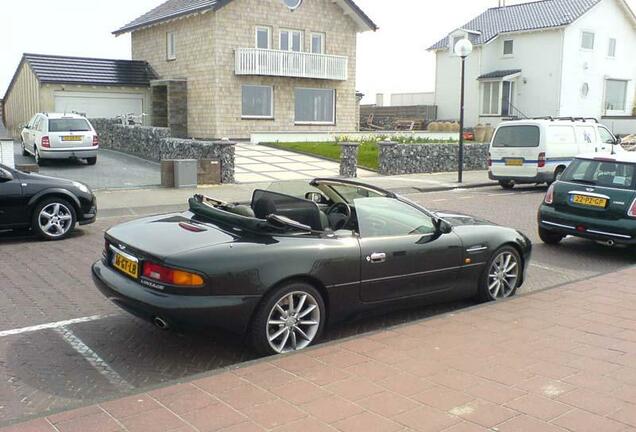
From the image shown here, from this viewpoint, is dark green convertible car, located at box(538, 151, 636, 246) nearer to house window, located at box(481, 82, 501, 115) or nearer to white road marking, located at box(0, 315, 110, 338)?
white road marking, located at box(0, 315, 110, 338)

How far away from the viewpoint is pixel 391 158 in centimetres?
2091

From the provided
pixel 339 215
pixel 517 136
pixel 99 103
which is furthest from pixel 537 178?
pixel 99 103

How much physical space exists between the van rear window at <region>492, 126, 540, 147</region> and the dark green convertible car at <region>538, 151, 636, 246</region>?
7.99 m

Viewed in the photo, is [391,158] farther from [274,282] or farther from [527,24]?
[527,24]

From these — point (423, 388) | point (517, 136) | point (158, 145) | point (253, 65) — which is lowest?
point (423, 388)

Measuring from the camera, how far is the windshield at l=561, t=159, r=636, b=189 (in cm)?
918

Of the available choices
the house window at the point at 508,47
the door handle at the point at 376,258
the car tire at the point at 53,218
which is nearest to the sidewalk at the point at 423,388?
the door handle at the point at 376,258

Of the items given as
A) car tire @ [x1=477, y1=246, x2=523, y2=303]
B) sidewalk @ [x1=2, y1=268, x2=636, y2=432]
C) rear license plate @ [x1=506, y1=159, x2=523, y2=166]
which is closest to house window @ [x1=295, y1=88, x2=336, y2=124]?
rear license plate @ [x1=506, y1=159, x2=523, y2=166]

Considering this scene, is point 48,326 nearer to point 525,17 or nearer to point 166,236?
point 166,236

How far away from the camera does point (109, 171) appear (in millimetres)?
19016

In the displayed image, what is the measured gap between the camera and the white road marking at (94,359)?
4.55 meters

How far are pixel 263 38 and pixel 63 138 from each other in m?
13.9

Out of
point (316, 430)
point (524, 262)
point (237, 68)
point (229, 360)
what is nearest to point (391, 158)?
point (237, 68)

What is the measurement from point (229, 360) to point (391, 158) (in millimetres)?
16427
